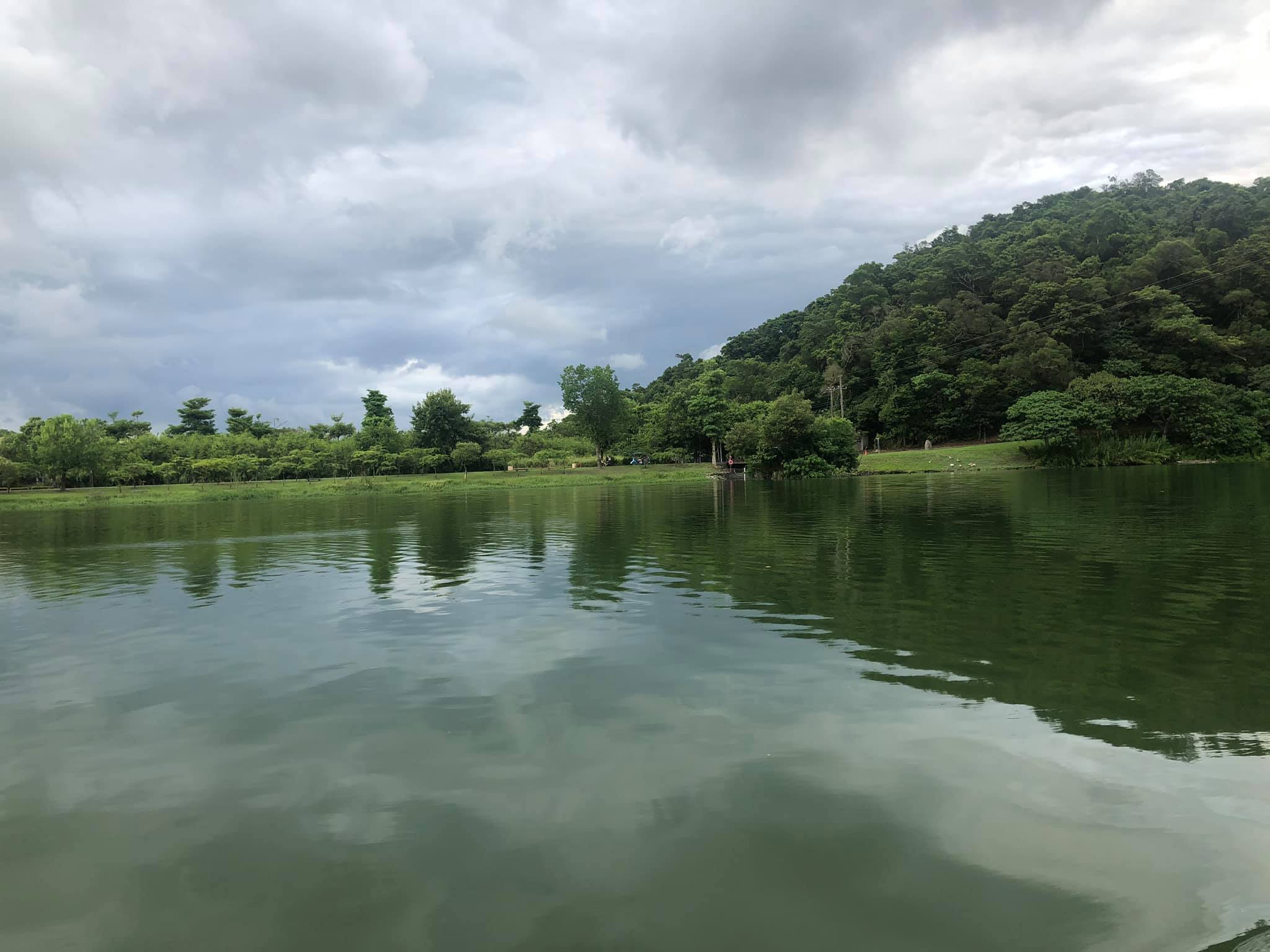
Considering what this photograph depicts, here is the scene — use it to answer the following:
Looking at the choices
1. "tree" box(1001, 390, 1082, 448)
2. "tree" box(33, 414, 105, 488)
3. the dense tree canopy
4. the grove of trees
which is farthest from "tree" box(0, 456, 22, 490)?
"tree" box(1001, 390, 1082, 448)

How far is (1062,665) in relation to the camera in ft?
24.3

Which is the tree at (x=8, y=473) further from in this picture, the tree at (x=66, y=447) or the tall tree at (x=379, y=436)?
the tall tree at (x=379, y=436)

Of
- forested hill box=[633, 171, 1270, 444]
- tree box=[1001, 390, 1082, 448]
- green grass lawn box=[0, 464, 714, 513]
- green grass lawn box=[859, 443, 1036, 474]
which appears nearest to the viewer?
tree box=[1001, 390, 1082, 448]

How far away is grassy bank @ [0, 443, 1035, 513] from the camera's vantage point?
222 feet

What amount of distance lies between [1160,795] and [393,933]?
501 cm

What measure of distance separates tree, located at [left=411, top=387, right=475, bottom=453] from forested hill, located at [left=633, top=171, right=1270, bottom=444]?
3045 cm

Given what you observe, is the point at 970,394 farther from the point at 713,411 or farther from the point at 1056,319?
the point at 713,411

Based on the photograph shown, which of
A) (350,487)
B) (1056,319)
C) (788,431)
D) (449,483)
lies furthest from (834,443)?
(350,487)

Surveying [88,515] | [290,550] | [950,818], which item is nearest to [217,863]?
[950,818]

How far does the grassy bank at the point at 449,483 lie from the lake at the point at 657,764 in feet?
193

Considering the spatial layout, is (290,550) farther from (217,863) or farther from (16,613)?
(217,863)

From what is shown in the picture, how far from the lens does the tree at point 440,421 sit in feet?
307

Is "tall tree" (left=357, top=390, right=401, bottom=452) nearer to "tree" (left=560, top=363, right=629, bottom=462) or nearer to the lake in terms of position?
"tree" (left=560, top=363, right=629, bottom=462)

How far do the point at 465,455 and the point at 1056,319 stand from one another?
7984cm
